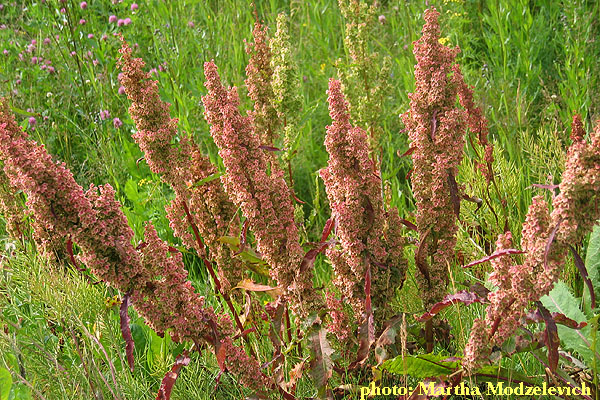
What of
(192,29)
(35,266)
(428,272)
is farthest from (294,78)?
(192,29)

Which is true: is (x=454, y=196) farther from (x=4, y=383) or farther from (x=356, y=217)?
(x=4, y=383)

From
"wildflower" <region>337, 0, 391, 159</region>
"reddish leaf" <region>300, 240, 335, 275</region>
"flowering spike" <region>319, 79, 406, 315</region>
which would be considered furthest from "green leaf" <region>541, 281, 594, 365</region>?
"wildflower" <region>337, 0, 391, 159</region>

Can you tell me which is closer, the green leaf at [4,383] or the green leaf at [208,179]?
the green leaf at [4,383]

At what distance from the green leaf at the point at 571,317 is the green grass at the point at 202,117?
167 millimetres

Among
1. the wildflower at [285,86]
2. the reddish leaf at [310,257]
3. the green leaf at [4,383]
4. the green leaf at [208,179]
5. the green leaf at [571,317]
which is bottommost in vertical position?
the green leaf at [571,317]

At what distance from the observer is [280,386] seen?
208 centimetres

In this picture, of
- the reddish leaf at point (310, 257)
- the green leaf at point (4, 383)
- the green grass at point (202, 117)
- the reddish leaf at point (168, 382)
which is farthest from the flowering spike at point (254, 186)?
the green leaf at point (4, 383)

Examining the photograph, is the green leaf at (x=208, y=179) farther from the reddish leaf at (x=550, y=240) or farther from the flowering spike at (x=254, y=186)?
the reddish leaf at (x=550, y=240)

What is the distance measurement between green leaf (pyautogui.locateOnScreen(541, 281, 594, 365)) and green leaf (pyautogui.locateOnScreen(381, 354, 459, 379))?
0.51 m

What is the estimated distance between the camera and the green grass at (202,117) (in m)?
2.39

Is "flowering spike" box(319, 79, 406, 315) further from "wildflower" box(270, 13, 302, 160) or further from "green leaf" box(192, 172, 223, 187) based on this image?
"wildflower" box(270, 13, 302, 160)

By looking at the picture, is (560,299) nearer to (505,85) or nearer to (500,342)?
(500,342)

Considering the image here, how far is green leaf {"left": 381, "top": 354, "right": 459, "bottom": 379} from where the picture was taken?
73.5 inches

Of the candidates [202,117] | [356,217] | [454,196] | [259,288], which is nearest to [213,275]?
[259,288]
